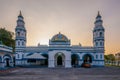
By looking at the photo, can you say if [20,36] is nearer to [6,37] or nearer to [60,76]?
[6,37]

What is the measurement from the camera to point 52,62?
139 feet

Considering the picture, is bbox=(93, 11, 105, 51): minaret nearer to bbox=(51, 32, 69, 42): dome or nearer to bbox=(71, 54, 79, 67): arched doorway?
bbox=(71, 54, 79, 67): arched doorway

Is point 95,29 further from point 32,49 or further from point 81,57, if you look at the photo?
point 32,49

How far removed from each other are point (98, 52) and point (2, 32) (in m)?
31.1

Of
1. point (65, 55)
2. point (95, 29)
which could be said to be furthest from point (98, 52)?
point (65, 55)

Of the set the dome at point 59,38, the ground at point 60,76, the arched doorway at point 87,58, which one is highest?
the dome at point 59,38

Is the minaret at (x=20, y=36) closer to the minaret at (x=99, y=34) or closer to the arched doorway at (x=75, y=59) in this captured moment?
the arched doorway at (x=75, y=59)

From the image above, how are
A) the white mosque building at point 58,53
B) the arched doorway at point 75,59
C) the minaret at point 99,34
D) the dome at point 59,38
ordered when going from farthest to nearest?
the arched doorway at point 75,59
the minaret at point 99,34
the white mosque building at point 58,53
the dome at point 59,38

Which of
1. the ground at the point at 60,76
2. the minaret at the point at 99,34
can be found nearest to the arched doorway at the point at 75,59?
the minaret at the point at 99,34

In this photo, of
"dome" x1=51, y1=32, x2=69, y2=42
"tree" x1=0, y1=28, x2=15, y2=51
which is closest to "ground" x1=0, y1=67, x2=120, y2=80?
"dome" x1=51, y1=32, x2=69, y2=42

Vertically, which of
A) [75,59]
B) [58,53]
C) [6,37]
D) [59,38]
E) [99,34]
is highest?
[99,34]

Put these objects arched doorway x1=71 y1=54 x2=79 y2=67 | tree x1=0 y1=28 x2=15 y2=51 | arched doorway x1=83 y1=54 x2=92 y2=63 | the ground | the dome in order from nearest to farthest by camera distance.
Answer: the ground → the dome → arched doorway x1=71 y1=54 x2=79 y2=67 → arched doorway x1=83 y1=54 x2=92 y2=63 → tree x1=0 y1=28 x2=15 y2=51

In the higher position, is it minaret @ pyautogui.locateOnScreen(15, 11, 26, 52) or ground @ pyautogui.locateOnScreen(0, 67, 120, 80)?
minaret @ pyautogui.locateOnScreen(15, 11, 26, 52)

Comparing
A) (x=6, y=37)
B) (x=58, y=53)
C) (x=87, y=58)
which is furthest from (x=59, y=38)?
(x=6, y=37)
